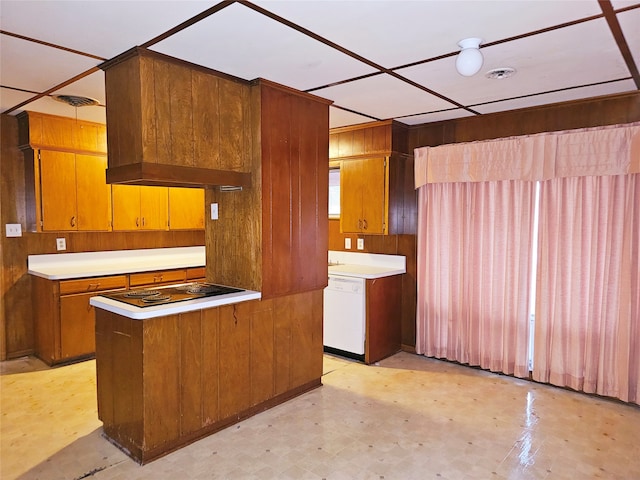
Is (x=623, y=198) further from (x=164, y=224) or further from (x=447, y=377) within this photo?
(x=164, y=224)

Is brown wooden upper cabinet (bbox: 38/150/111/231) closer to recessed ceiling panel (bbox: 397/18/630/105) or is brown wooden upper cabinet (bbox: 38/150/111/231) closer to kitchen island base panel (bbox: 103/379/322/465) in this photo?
kitchen island base panel (bbox: 103/379/322/465)

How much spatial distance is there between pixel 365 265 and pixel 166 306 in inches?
109

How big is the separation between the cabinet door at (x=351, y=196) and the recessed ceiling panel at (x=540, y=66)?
4.68 ft

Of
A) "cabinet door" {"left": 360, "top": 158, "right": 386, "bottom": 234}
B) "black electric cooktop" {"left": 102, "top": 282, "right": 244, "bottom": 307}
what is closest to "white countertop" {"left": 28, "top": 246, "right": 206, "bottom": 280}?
"black electric cooktop" {"left": 102, "top": 282, "right": 244, "bottom": 307}

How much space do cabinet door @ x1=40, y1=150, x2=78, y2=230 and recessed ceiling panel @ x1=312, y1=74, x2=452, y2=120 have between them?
2.70 metres

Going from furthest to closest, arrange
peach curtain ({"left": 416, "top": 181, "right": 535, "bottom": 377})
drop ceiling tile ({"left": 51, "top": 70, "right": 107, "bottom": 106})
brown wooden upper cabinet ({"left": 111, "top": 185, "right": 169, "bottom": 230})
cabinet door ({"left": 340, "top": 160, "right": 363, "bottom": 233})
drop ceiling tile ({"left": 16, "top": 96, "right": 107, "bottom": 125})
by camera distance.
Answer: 1. brown wooden upper cabinet ({"left": 111, "top": 185, "right": 169, "bottom": 230})
2. cabinet door ({"left": 340, "top": 160, "right": 363, "bottom": 233})
3. peach curtain ({"left": 416, "top": 181, "right": 535, "bottom": 377})
4. drop ceiling tile ({"left": 16, "top": 96, "right": 107, "bottom": 125})
5. drop ceiling tile ({"left": 51, "top": 70, "right": 107, "bottom": 106})

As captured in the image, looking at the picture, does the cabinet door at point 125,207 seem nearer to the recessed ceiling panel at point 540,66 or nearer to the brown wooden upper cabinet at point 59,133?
the brown wooden upper cabinet at point 59,133

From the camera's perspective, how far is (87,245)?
4820 millimetres

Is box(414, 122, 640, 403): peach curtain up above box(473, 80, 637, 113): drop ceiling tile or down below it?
below

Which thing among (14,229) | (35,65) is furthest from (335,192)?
(14,229)

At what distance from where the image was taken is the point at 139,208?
4.94 m

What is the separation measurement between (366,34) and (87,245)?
394 centimetres

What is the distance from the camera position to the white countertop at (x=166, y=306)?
8.29 feet

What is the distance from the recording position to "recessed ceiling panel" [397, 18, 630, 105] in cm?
235
